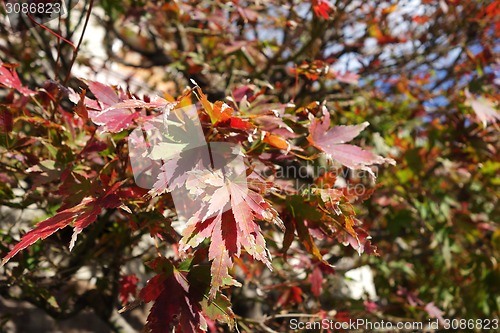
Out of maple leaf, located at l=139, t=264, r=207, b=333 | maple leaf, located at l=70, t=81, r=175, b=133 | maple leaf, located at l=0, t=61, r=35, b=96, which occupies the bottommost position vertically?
maple leaf, located at l=139, t=264, r=207, b=333

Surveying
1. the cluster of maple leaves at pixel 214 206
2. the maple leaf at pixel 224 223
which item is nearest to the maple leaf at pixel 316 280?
the cluster of maple leaves at pixel 214 206

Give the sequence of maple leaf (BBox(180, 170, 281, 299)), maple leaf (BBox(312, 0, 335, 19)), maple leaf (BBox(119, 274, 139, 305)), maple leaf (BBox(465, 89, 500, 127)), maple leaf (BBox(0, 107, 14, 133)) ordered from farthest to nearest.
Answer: maple leaf (BBox(465, 89, 500, 127))
maple leaf (BBox(312, 0, 335, 19))
maple leaf (BBox(119, 274, 139, 305))
maple leaf (BBox(0, 107, 14, 133))
maple leaf (BBox(180, 170, 281, 299))

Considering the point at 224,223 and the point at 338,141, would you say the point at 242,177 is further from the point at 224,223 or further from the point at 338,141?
the point at 338,141

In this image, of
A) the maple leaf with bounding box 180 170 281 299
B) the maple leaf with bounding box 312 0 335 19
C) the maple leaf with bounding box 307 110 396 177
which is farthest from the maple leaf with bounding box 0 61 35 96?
the maple leaf with bounding box 312 0 335 19

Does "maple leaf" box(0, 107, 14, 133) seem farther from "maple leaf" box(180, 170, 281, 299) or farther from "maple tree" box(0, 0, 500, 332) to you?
"maple leaf" box(180, 170, 281, 299)

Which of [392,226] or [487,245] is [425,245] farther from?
[392,226]

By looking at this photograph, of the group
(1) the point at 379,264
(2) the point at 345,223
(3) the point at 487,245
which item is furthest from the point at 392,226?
(2) the point at 345,223

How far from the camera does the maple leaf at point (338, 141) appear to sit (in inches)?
42.1

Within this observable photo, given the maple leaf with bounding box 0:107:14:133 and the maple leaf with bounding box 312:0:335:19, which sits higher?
the maple leaf with bounding box 312:0:335:19

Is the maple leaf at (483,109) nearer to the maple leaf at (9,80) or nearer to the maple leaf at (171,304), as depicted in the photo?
the maple leaf at (171,304)

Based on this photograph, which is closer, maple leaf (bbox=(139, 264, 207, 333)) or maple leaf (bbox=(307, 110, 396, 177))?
maple leaf (bbox=(139, 264, 207, 333))

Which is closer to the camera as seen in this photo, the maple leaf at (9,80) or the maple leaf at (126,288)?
the maple leaf at (9,80)

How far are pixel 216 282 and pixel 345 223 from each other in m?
0.34

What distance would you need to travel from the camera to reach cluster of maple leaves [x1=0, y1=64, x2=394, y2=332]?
83 cm
